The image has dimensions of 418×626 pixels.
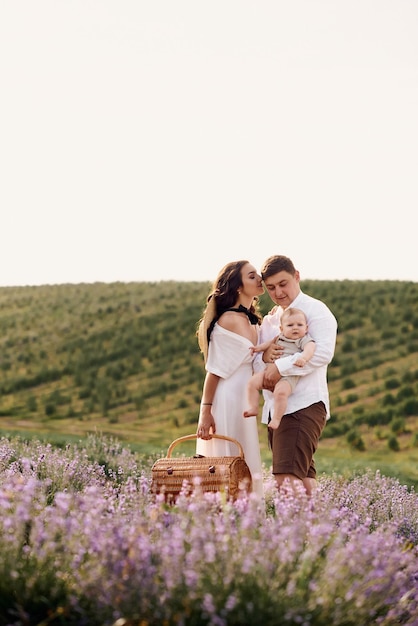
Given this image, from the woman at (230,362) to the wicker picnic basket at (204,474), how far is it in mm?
221

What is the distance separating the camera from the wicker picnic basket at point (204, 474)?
18.1 ft

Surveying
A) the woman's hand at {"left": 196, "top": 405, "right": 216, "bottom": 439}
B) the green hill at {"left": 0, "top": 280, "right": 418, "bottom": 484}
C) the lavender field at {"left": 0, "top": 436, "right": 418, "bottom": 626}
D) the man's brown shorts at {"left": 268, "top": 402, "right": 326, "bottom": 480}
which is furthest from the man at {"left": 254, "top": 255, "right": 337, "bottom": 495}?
the green hill at {"left": 0, "top": 280, "right": 418, "bottom": 484}

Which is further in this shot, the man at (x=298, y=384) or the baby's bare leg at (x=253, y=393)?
Answer: the baby's bare leg at (x=253, y=393)

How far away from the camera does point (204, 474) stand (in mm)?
5598

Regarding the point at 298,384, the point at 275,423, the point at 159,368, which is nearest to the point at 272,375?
the point at 298,384

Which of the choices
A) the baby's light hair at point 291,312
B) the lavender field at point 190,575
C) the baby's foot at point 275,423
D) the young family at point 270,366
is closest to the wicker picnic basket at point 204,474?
the young family at point 270,366

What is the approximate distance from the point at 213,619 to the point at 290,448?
258cm

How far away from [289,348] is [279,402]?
1.24 feet

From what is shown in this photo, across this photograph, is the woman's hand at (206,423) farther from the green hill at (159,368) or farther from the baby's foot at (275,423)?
the green hill at (159,368)

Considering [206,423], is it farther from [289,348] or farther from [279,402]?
[289,348]

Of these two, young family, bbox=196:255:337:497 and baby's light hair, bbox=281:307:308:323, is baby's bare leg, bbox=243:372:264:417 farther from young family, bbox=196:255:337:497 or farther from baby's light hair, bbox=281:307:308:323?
baby's light hair, bbox=281:307:308:323

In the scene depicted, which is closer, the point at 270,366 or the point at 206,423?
the point at 270,366

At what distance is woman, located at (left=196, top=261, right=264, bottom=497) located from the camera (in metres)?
6.07

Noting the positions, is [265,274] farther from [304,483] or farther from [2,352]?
[2,352]
